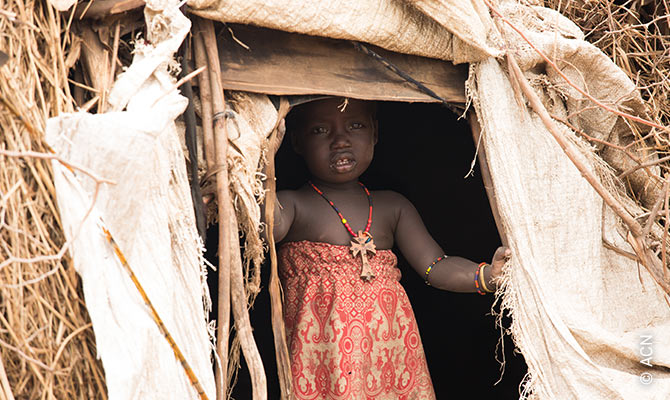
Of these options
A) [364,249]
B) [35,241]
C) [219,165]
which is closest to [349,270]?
[364,249]

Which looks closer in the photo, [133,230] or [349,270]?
[133,230]

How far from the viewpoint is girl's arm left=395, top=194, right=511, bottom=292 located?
2.35 metres

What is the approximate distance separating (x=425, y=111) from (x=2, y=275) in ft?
6.29

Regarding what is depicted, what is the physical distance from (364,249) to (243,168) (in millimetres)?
674

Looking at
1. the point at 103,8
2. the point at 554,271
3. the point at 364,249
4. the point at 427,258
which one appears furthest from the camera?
the point at 427,258

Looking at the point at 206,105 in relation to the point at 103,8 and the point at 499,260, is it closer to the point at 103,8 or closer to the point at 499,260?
the point at 103,8

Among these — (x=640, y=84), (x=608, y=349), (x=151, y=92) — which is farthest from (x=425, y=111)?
(x=151, y=92)

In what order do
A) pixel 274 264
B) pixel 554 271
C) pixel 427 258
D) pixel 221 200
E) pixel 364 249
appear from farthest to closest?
pixel 427 258
pixel 364 249
pixel 554 271
pixel 274 264
pixel 221 200

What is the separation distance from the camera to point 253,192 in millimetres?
1812

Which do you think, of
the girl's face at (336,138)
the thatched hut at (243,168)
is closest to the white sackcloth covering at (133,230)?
the thatched hut at (243,168)

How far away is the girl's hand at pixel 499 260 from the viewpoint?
211 centimetres

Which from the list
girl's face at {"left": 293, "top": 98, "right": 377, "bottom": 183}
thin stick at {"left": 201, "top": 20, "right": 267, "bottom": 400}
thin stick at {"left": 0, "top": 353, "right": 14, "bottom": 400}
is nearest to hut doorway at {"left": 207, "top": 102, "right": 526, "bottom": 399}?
girl's face at {"left": 293, "top": 98, "right": 377, "bottom": 183}

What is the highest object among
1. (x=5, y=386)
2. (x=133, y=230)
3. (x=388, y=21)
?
(x=388, y=21)

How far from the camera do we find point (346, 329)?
2240 mm
